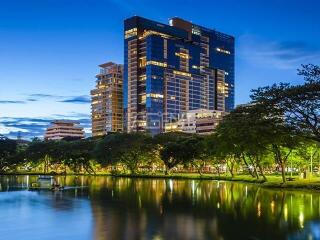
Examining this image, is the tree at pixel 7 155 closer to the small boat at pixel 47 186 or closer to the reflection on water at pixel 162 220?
the small boat at pixel 47 186

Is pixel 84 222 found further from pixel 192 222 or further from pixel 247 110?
pixel 247 110

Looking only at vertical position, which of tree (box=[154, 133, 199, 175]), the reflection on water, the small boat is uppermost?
tree (box=[154, 133, 199, 175])

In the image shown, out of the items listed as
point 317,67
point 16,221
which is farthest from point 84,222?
point 317,67

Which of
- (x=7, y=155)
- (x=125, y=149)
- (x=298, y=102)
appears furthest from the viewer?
(x=7, y=155)

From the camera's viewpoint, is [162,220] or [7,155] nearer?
[162,220]

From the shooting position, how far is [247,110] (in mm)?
67562

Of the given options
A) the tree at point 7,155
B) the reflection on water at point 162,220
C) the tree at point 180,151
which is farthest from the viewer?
the tree at point 7,155

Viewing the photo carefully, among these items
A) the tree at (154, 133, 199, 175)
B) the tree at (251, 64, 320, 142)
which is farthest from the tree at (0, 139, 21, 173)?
the tree at (251, 64, 320, 142)

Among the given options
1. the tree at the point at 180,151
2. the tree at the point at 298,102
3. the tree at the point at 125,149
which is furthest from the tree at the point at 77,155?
the tree at the point at 298,102

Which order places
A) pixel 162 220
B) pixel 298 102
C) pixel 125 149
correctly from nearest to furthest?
pixel 162 220, pixel 298 102, pixel 125 149

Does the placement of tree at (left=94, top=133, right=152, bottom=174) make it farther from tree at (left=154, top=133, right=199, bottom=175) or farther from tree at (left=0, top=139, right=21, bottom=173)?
tree at (left=0, top=139, right=21, bottom=173)

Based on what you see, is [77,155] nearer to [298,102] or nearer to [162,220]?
[298,102]

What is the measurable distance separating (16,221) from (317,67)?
123 ft

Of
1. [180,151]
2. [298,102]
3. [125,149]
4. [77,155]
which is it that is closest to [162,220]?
[298,102]
